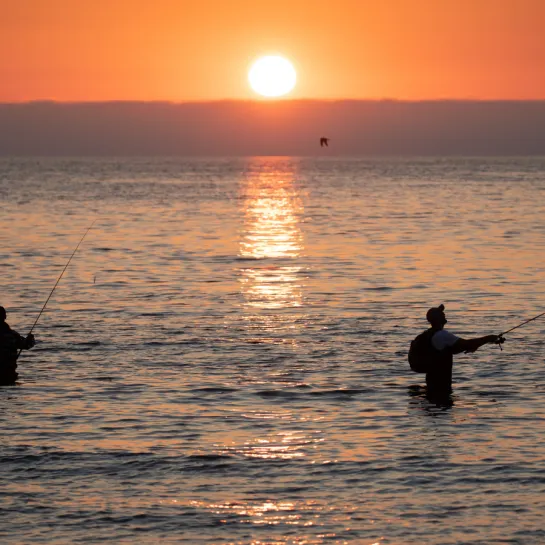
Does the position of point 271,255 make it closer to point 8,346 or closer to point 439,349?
point 8,346

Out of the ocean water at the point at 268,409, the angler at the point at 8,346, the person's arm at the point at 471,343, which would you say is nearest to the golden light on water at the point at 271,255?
the ocean water at the point at 268,409

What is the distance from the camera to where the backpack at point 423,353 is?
16344 millimetres

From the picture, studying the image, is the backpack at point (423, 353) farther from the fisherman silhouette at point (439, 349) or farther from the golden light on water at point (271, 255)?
the golden light on water at point (271, 255)

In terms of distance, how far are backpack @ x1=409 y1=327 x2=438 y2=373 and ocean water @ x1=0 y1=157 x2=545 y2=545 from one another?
0.56 meters

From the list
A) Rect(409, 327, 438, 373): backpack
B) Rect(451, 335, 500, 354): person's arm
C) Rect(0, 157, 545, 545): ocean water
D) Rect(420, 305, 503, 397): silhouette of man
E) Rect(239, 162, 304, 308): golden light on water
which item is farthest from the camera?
Rect(239, 162, 304, 308): golden light on water

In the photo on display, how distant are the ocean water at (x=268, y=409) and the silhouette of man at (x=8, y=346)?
404mm

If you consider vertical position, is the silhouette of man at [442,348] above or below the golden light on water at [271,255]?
below

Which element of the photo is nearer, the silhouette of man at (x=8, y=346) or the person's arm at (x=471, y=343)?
the person's arm at (x=471, y=343)

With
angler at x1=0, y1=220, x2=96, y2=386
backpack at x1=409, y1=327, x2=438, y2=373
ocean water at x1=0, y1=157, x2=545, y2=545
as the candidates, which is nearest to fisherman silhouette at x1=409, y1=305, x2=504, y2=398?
backpack at x1=409, y1=327, x2=438, y2=373

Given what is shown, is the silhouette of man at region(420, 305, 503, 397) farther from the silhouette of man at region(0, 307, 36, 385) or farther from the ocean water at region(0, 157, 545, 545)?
the silhouette of man at region(0, 307, 36, 385)

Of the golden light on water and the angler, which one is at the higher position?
the golden light on water

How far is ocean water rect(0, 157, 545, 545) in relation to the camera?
11711 millimetres

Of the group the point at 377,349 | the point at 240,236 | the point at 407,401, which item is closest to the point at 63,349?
the point at 377,349

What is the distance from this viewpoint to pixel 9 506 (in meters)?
11.9
